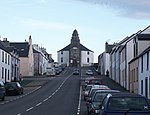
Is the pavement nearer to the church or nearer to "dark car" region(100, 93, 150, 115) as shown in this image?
"dark car" region(100, 93, 150, 115)

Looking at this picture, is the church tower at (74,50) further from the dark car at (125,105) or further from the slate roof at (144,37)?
the dark car at (125,105)

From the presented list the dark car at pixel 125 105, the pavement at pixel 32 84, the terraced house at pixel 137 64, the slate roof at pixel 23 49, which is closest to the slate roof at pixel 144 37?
the terraced house at pixel 137 64

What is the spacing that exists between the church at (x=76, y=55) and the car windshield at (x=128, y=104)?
567 feet

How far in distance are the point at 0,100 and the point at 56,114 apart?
16.7 metres

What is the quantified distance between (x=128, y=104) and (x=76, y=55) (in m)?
178

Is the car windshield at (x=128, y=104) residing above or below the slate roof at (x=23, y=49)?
below

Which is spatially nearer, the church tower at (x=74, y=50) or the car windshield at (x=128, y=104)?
the car windshield at (x=128, y=104)

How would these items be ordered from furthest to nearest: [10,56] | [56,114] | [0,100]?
1. [10,56]
2. [0,100]
3. [56,114]

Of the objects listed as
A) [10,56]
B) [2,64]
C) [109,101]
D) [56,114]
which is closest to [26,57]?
[10,56]

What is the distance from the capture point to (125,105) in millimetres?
14914

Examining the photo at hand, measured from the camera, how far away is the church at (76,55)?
627 ft

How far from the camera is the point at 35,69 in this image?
445 ft

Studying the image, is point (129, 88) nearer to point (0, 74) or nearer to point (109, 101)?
point (0, 74)

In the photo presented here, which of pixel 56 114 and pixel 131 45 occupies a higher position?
pixel 131 45
